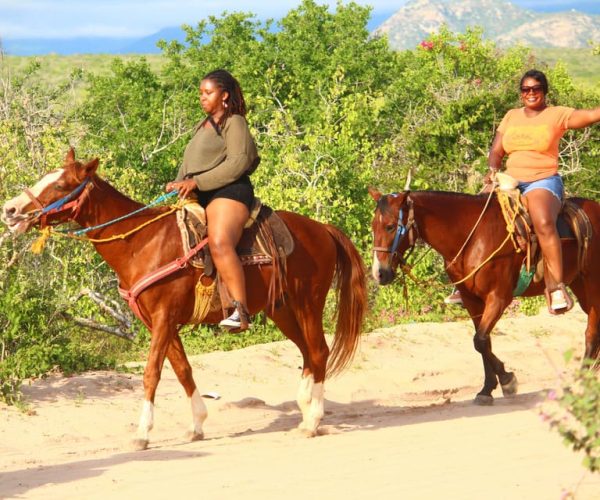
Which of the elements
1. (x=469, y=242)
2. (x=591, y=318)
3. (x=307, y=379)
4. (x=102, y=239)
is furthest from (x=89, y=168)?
(x=591, y=318)

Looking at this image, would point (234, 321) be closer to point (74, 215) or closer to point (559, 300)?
point (74, 215)

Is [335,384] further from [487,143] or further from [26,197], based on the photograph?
[487,143]

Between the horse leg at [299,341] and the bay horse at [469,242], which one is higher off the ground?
the bay horse at [469,242]

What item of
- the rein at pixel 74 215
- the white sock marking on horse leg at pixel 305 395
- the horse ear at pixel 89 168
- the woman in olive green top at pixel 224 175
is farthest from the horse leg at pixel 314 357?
the horse ear at pixel 89 168

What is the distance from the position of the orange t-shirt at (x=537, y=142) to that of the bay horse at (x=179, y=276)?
184 cm

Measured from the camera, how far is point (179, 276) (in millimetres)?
9055

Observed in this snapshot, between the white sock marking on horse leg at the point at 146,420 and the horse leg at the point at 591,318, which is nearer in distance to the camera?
the white sock marking on horse leg at the point at 146,420

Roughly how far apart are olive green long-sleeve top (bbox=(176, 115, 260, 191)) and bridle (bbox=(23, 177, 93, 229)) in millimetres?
891

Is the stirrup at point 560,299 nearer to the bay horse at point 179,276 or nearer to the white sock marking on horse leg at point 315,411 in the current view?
the bay horse at point 179,276

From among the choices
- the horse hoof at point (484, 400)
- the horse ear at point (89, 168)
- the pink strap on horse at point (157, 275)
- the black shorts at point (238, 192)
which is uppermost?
the horse ear at point (89, 168)

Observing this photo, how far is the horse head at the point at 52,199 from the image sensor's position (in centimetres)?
875

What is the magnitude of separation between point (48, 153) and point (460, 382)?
25.8ft

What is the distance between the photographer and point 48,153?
16.9m

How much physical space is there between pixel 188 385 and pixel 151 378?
2.47ft
